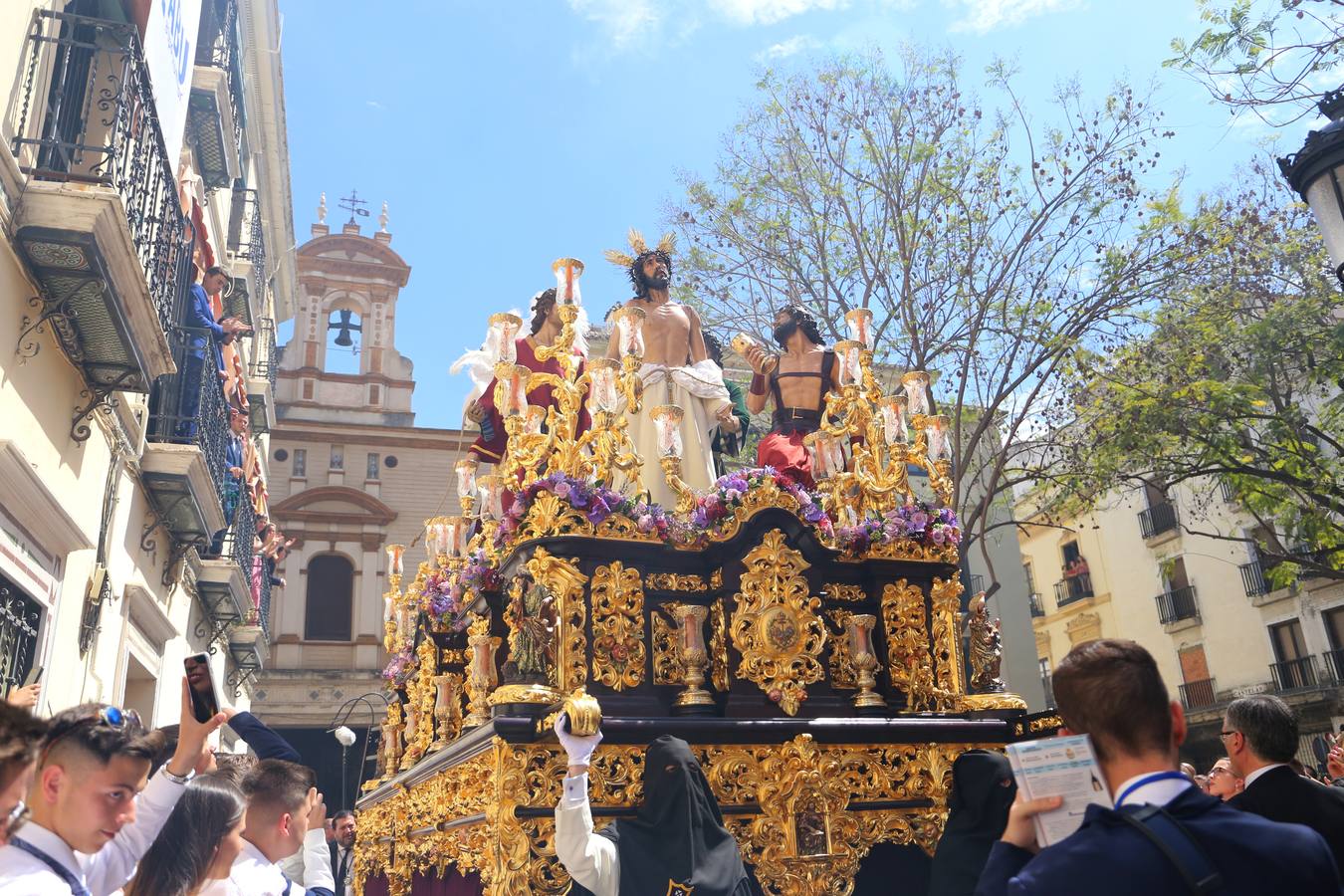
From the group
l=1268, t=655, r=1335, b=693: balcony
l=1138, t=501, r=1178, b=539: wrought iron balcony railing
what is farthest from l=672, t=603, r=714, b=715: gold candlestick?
l=1138, t=501, r=1178, b=539: wrought iron balcony railing

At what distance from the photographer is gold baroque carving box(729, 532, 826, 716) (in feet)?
17.5

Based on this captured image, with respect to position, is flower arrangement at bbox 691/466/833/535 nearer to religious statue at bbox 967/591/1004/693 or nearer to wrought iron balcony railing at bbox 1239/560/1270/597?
religious statue at bbox 967/591/1004/693

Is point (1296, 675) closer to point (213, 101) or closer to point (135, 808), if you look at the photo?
point (213, 101)

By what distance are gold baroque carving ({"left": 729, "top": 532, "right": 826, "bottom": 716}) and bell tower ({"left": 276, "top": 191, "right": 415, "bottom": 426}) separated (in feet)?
73.9

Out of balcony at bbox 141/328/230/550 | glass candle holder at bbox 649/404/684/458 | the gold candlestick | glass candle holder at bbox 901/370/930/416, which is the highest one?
balcony at bbox 141/328/230/550

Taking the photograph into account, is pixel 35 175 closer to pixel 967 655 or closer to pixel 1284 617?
pixel 967 655

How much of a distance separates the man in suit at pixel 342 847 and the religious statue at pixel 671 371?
20.9 ft

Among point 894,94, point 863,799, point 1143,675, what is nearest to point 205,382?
point 863,799

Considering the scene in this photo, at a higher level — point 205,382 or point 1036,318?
point 1036,318

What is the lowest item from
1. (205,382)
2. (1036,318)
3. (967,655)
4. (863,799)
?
(863,799)

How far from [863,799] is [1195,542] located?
24816 millimetres

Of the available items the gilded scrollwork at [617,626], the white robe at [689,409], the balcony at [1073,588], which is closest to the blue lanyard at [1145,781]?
the gilded scrollwork at [617,626]

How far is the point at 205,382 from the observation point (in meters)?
10.5

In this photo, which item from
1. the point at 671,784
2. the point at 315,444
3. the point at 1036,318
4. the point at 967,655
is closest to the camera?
the point at 671,784
